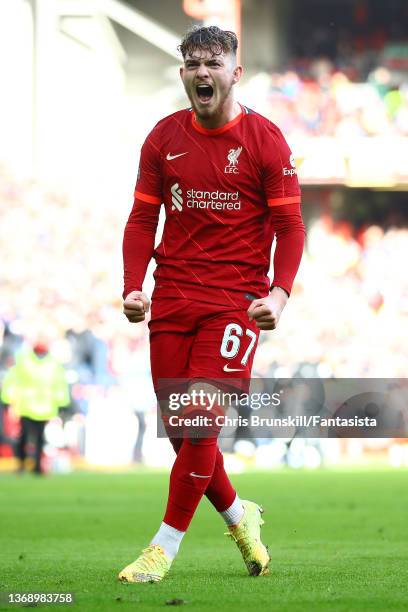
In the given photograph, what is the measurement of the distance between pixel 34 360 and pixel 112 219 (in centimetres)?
1254

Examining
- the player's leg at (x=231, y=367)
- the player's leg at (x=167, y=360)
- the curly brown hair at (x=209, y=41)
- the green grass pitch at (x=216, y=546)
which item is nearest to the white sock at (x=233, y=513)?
the player's leg at (x=231, y=367)

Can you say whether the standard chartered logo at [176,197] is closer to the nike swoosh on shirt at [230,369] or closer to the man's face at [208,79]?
the man's face at [208,79]

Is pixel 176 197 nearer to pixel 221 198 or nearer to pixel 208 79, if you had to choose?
pixel 221 198

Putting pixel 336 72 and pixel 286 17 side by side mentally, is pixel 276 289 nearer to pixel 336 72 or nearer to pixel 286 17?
pixel 336 72

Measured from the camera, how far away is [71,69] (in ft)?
118

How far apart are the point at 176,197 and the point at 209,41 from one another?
25.4 inches

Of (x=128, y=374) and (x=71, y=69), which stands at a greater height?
(x=71, y=69)

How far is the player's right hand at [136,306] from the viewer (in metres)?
5.80

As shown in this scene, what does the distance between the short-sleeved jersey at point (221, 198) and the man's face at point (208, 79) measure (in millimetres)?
159

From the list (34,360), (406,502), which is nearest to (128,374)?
(34,360)

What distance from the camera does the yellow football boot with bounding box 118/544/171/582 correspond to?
224 inches

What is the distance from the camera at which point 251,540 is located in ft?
19.9

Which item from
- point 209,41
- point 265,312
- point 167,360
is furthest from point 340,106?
point 265,312

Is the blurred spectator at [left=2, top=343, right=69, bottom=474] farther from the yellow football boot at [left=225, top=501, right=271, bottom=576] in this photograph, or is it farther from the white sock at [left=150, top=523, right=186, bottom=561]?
the white sock at [left=150, top=523, right=186, bottom=561]
